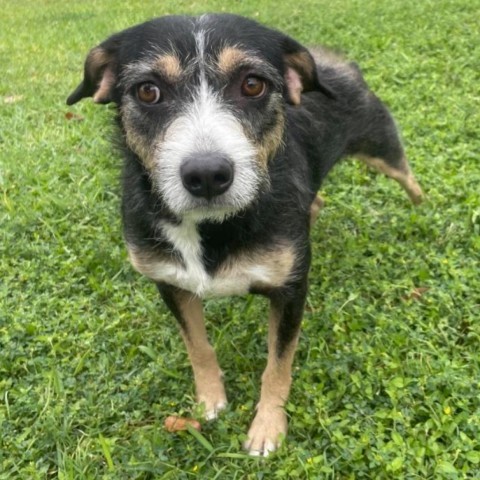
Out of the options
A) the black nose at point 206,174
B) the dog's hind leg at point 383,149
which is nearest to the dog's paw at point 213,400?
the black nose at point 206,174

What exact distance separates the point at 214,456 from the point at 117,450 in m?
0.53

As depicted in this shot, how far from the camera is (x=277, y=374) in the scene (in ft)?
11.3

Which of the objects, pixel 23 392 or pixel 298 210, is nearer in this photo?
pixel 298 210

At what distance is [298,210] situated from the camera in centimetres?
341

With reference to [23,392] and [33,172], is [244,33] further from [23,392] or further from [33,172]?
[33,172]

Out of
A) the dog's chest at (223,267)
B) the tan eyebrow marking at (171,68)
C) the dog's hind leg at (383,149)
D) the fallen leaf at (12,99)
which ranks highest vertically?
the tan eyebrow marking at (171,68)

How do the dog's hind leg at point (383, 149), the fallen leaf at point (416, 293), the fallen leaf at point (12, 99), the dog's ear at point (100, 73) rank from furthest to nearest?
the fallen leaf at point (12, 99), the dog's hind leg at point (383, 149), the fallen leaf at point (416, 293), the dog's ear at point (100, 73)

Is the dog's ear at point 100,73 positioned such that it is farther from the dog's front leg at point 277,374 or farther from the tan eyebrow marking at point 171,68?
the dog's front leg at point 277,374

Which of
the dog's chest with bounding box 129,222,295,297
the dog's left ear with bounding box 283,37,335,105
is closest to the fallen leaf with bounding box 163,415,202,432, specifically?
the dog's chest with bounding box 129,222,295,297

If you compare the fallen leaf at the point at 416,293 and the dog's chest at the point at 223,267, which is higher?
the dog's chest at the point at 223,267

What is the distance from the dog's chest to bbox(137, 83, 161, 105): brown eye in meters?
0.65

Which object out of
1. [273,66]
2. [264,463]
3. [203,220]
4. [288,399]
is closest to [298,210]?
[203,220]

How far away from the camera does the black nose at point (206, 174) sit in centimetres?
253

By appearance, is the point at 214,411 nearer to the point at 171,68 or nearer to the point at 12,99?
the point at 171,68
